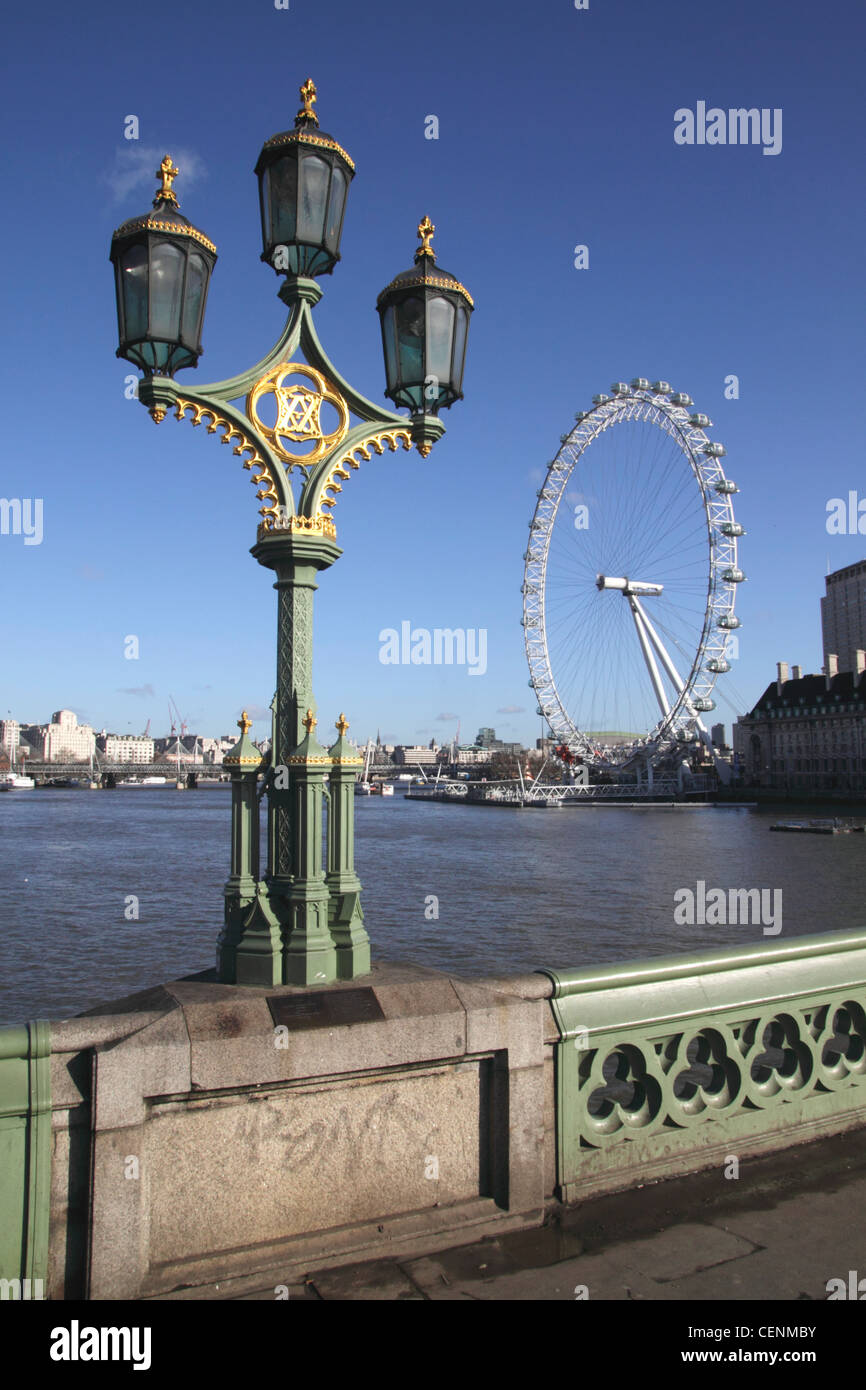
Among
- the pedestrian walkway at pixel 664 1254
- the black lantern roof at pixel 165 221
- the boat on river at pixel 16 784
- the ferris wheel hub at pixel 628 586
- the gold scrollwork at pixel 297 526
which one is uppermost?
the ferris wheel hub at pixel 628 586

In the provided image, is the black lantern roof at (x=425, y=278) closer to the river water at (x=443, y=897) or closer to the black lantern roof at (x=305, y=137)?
the black lantern roof at (x=305, y=137)

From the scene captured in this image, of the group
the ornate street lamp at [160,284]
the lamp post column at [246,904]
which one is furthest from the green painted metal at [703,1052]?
the ornate street lamp at [160,284]

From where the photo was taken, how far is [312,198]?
4.92 metres

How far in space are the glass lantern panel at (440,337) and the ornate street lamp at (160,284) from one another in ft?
3.69

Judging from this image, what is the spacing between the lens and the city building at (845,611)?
536 feet

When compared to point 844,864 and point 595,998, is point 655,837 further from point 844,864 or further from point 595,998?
point 595,998

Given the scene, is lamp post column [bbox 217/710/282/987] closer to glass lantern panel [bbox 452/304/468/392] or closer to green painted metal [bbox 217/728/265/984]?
green painted metal [bbox 217/728/265/984]

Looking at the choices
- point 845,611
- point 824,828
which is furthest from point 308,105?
point 845,611

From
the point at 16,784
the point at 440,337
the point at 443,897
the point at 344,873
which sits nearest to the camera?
the point at 344,873

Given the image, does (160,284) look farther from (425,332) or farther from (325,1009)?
(325,1009)

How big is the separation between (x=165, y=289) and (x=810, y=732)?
4732 inches

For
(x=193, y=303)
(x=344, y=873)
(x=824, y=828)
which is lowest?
(x=824, y=828)

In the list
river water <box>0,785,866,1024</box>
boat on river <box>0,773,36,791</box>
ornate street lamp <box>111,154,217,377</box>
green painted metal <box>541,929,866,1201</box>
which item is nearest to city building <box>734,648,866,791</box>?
river water <box>0,785,866,1024</box>

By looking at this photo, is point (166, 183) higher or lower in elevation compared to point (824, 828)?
higher
